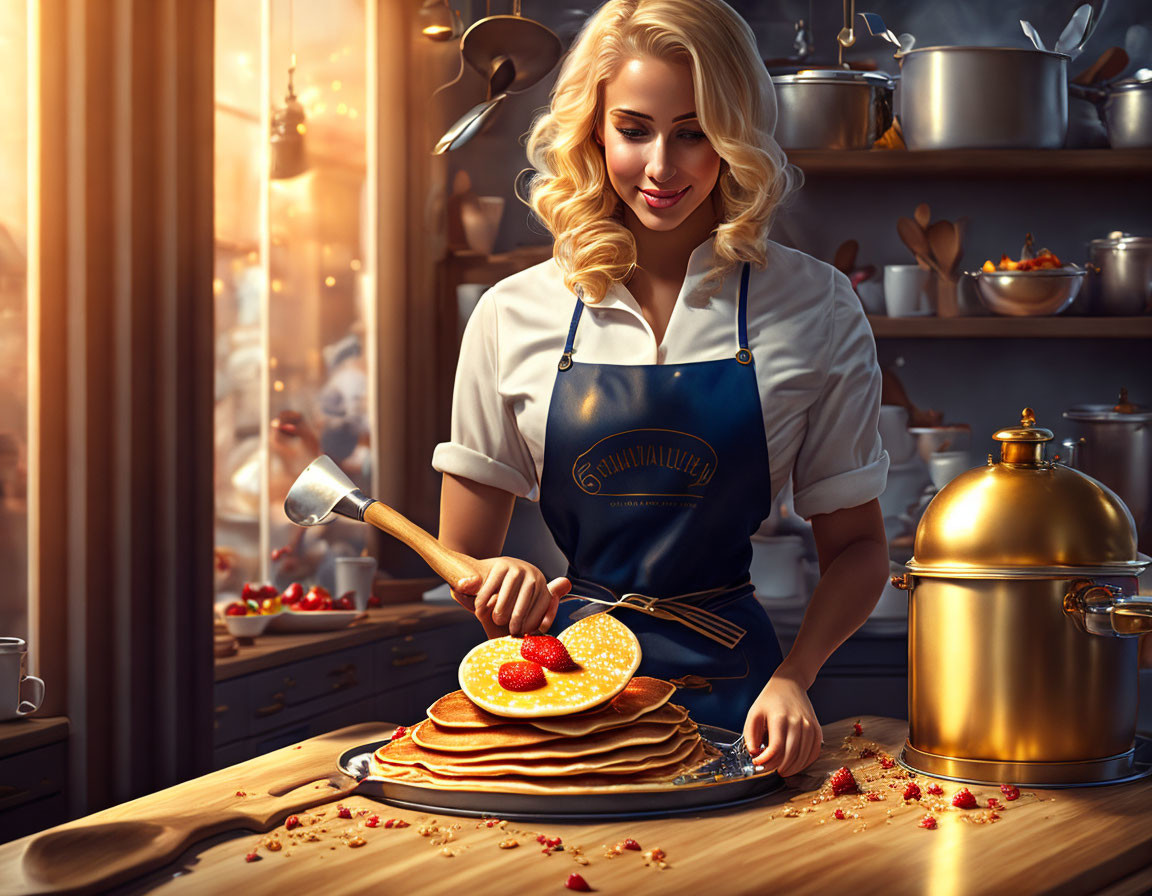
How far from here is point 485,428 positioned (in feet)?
5.20

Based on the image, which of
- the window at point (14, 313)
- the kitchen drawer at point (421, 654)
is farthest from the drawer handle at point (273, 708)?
the window at point (14, 313)

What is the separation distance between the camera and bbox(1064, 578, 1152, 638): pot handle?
1039 millimetres

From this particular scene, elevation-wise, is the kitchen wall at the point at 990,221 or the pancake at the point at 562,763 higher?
the kitchen wall at the point at 990,221

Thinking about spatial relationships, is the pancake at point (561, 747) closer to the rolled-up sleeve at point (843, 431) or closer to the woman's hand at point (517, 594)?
the woman's hand at point (517, 594)

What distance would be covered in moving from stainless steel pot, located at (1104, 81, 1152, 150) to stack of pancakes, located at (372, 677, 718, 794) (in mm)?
2499

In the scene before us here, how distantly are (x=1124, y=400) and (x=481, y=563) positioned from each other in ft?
7.41

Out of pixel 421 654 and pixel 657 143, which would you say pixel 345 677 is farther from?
pixel 657 143

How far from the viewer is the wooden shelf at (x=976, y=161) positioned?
302 cm

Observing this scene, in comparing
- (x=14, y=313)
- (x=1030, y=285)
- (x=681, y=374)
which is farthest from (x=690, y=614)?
(x=1030, y=285)

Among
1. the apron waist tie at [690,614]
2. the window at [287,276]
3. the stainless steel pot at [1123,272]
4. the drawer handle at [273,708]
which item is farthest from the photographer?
the window at [287,276]

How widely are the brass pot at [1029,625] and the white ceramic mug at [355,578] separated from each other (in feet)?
7.60

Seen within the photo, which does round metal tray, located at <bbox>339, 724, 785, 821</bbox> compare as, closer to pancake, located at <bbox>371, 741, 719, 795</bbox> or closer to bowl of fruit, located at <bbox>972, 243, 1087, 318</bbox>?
pancake, located at <bbox>371, 741, 719, 795</bbox>

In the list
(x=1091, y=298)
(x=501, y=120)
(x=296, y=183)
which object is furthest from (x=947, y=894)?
(x=501, y=120)

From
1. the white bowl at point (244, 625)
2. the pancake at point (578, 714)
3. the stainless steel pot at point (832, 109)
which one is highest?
the stainless steel pot at point (832, 109)
